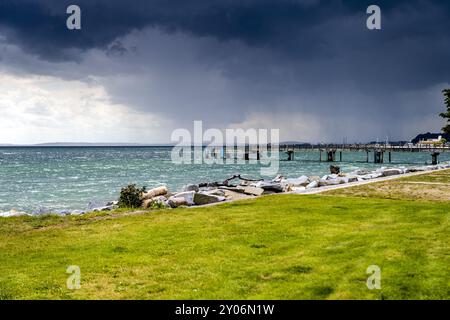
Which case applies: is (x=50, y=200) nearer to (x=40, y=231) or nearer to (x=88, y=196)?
(x=88, y=196)

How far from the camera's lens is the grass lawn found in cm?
707

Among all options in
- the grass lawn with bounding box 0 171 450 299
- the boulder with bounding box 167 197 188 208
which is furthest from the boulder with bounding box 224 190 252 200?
the grass lawn with bounding box 0 171 450 299

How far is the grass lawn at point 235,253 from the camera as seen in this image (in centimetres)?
707

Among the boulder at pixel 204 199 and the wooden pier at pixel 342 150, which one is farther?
the wooden pier at pixel 342 150

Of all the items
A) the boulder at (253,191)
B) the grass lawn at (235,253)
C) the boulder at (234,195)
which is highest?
the boulder at (253,191)

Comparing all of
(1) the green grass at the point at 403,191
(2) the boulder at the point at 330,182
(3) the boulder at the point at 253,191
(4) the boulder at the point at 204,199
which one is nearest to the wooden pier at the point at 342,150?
(2) the boulder at the point at 330,182

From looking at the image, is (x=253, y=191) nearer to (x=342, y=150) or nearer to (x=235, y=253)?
(x=235, y=253)

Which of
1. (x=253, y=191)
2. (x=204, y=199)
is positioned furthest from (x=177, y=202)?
(x=253, y=191)

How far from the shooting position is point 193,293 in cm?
695

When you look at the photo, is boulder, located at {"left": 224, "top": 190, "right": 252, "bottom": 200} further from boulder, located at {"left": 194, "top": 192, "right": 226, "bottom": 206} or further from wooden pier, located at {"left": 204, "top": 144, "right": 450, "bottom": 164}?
Result: wooden pier, located at {"left": 204, "top": 144, "right": 450, "bottom": 164}

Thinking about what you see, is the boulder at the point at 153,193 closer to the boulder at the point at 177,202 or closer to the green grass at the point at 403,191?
the boulder at the point at 177,202

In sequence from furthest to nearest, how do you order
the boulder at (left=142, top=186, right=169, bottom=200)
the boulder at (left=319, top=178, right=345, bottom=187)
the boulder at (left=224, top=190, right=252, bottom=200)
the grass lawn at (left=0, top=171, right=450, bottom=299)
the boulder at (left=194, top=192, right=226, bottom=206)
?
A: the boulder at (left=319, top=178, right=345, bottom=187)
the boulder at (left=142, top=186, right=169, bottom=200)
the boulder at (left=224, top=190, right=252, bottom=200)
the boulder at (left=194, top=192, right=226, bottom=206)
the grass lawn at (left=0, top=171, right=450, bottom=299)
